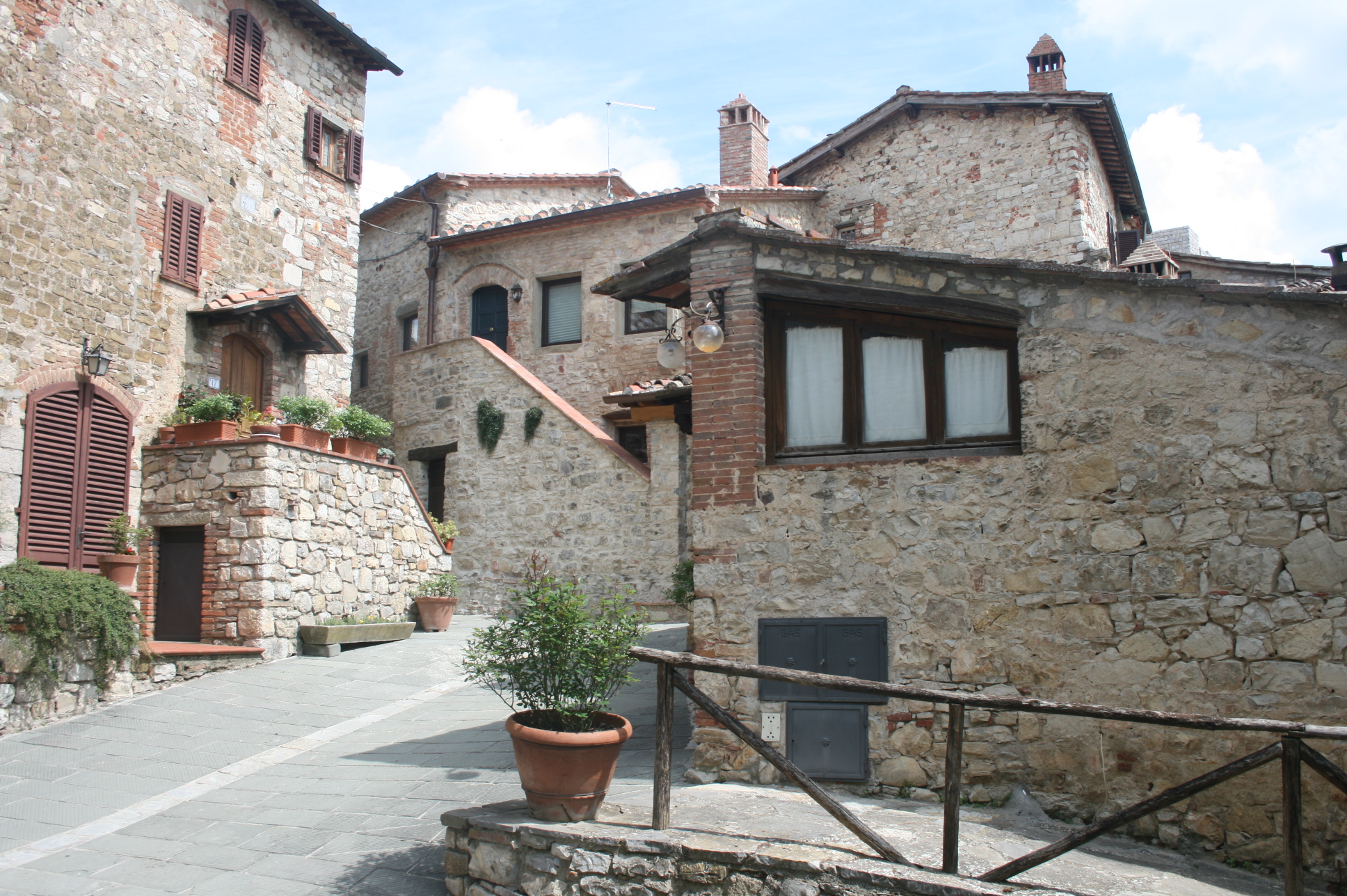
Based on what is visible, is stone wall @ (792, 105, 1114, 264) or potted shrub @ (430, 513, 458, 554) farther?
stone wall @ (792, 105, 1114, 264)

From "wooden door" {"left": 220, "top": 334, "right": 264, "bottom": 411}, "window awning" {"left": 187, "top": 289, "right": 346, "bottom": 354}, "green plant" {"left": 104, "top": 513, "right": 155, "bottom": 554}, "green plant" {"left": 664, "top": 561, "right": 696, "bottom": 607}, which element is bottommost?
"green plant" {"left": 664, "top": 561, "right": 696, "bottom": 607}

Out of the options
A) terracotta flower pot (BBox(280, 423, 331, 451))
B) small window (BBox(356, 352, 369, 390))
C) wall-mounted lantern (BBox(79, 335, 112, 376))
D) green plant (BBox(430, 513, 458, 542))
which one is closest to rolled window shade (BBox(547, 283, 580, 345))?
green plant (BBox(430, 513, 458, 542))

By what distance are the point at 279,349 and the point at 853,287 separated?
10539mm

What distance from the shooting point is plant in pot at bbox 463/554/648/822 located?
A: 5168 mm

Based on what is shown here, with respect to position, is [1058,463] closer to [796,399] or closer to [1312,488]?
[1312,488]

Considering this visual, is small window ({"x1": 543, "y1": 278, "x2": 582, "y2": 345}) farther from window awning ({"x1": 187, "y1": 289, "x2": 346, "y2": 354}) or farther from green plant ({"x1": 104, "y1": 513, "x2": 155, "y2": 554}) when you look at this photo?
green plant ({"x1": 104, "y1": 513, "x2": 155, "y2": 554})

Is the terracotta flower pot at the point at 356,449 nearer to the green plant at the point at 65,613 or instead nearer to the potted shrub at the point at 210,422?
the potted shrub at the point at 210,422

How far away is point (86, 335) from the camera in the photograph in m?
11.6

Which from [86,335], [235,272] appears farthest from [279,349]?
[86,335]

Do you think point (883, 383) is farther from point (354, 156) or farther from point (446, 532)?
point (354, 156)

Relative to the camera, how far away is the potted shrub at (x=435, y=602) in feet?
44.4

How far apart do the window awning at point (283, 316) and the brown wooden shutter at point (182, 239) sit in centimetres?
49

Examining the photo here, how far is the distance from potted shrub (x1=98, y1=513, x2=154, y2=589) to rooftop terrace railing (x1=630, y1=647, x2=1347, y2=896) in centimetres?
787

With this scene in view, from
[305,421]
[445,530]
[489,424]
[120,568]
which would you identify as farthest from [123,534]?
[489,424]
